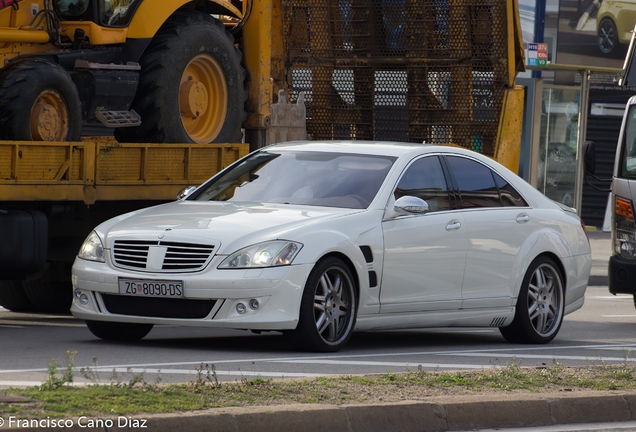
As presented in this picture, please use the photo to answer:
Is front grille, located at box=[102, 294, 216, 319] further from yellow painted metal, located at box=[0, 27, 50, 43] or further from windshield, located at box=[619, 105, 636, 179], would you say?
windshield, located at box=[619, 105, 636, 179]

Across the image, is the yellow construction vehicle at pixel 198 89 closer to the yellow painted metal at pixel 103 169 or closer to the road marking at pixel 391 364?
the yellow painted metal at pixel 103 169

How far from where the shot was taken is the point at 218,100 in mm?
12430

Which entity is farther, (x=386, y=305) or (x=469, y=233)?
(x=469, y=233)

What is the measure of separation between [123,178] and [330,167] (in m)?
1.86

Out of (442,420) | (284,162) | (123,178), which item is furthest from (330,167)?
(442,420)

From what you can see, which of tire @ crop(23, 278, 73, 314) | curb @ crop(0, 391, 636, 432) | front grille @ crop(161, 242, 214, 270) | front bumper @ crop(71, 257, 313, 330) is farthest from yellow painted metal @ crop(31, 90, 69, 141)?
curb @ crop(0, 391, 636, 432)

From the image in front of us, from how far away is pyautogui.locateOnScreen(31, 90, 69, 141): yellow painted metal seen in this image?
10156 mm

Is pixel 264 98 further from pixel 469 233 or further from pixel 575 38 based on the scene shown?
pixel 575 38

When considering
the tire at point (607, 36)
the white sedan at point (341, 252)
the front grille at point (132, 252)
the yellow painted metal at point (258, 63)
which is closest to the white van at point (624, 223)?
the white sedan at point (341, 252)

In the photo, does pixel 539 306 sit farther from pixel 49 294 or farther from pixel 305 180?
pixel 49 294

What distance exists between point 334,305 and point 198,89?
3.73 meters

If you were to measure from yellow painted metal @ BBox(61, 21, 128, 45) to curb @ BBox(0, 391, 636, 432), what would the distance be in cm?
566

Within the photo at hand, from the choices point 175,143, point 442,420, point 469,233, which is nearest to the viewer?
point 442,420

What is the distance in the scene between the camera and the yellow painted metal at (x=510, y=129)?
1372 centimetres
